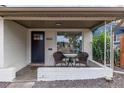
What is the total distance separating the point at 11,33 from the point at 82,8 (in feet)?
14.2

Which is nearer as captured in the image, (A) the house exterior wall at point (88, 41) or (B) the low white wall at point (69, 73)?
(B) the low white wall at point (69, 73)

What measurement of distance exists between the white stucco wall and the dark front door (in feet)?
5.18

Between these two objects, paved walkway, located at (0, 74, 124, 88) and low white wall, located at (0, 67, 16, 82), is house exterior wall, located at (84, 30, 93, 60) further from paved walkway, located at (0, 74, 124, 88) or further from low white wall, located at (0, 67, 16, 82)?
low white wall, located at (0, 67, 16, 82)

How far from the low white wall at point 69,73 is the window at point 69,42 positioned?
6.94 metres

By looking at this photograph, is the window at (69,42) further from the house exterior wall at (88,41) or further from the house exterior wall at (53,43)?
the house exterior wall at (88,41)

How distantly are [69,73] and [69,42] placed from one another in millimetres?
7234

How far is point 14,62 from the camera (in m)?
12.8

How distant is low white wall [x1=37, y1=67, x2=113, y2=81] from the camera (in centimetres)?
1040

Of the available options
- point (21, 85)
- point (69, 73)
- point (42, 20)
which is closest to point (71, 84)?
point (69, 73)

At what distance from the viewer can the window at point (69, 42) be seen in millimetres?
17469

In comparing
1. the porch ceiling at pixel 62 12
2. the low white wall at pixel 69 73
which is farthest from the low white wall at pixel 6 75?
the porch ceiling at pixel 62 12

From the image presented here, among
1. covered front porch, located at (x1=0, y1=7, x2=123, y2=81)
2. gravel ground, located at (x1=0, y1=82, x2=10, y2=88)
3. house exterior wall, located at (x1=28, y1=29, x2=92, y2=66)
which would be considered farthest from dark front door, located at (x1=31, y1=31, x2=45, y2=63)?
gravel ground, located at (x1=0, y1=82, x2=10, y2=88)
